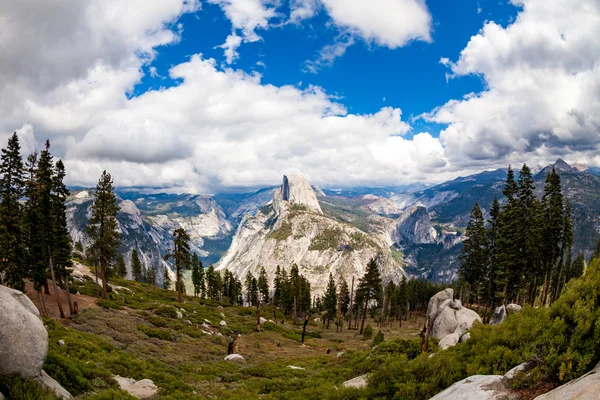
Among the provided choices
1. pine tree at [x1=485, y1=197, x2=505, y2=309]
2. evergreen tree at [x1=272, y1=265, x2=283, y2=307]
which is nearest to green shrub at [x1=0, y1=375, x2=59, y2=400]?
pine tree at [x1=485, y1=197, x2=505, y2=309]

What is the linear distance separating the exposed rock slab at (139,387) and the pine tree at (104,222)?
31465 mm

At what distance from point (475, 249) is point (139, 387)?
5562 cm

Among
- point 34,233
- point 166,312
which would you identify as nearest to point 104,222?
point 34,233

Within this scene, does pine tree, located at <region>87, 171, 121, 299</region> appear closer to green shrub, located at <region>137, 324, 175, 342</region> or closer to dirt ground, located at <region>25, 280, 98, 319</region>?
dirt ground, located at <region>25, 280, 98, 319</region>

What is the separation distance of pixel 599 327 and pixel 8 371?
58.4 ft

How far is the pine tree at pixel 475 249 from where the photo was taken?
52.0 meters

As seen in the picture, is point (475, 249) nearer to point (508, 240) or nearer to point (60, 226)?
point (508, 240)

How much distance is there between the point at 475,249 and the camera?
5400 cm

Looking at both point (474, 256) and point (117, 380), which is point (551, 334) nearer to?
point (117, 380)

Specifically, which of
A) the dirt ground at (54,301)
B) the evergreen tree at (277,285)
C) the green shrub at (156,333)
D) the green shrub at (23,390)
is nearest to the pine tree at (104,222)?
the dirt ground at (54,301)

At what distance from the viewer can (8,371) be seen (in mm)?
10438

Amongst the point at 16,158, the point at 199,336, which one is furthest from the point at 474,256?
the point at 16,158

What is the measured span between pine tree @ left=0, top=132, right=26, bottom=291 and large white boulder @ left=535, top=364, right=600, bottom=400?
44387 mm

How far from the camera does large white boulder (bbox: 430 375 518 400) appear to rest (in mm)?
7012
